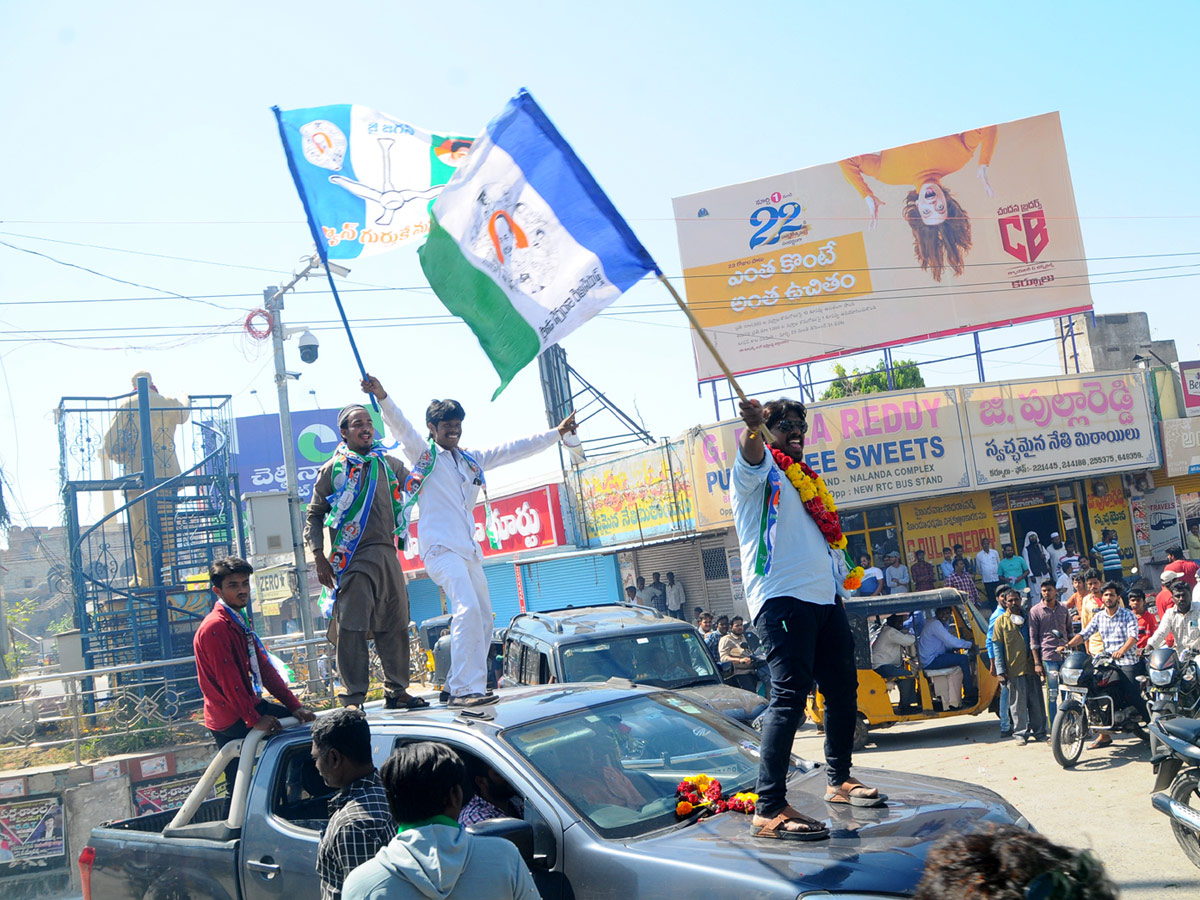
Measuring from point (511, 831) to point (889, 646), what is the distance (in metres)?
9.21

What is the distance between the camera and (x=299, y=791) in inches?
186

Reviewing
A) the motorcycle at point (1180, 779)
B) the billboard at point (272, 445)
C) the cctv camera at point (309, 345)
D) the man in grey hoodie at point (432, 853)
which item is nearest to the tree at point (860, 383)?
the cctv camera at point (309, 345)

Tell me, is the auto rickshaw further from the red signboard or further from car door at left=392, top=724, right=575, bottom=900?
the red signboard

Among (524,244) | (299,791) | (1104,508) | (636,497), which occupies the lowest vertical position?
(299,791)

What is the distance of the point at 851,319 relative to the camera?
75.6 ft

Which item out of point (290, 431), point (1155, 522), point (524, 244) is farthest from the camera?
point (1155, 522)

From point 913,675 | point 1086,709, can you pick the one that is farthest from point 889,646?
point 1086,709

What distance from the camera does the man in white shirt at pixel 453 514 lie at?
5508 mm

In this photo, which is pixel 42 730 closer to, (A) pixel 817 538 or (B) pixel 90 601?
(B) pixel 90 601

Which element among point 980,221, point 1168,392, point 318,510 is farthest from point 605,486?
point 318,510

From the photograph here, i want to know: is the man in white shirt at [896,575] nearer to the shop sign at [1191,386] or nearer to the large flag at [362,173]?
the shop sign at [1191,386]

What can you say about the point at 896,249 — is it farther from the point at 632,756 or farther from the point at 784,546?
the point at 632,756

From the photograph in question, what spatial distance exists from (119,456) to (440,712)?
17.0m

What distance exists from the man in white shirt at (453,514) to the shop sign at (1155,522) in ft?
64.4
